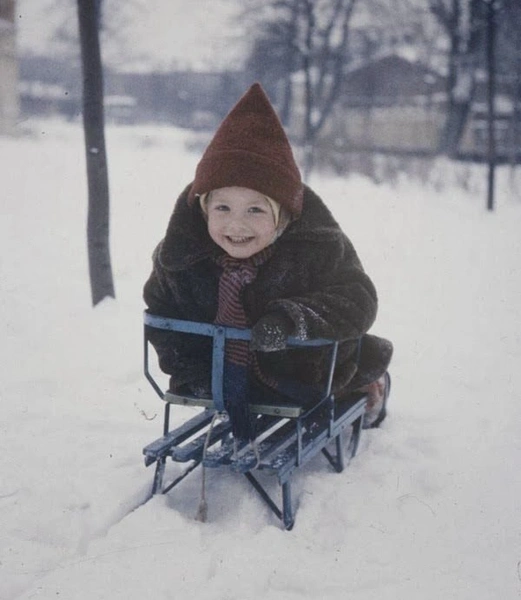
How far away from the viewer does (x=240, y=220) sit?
2.81 m

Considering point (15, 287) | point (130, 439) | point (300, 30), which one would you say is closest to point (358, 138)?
point (300, 30)

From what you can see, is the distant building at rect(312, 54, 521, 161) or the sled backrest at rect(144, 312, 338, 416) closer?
the sled backrest at rect(144, 312, 338, 416)

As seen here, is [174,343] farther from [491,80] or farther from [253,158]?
[491,80]

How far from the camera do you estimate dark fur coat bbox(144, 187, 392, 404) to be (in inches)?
114

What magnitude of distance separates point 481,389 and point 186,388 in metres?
2.58

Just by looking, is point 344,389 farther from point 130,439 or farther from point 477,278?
point 477,278

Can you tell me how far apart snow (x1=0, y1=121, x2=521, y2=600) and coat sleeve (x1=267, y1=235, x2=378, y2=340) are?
0.88 m

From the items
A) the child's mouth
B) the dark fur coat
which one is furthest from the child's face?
the dark fur coat

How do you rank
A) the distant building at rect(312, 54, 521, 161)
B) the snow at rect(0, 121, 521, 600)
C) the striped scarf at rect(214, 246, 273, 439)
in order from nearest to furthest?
the snow at rect(0, 121, 521, 600), the striped scarf at rect(214, 246, 273, 439), the distant building at rect(312, 54, 521, 161)

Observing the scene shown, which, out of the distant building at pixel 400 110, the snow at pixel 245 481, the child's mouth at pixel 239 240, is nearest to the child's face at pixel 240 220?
the child's mouth at pixel 239 240

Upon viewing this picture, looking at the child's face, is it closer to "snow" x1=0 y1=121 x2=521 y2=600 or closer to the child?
the child

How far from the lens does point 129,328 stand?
593cm

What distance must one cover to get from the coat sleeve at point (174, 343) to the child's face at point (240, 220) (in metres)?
0.36

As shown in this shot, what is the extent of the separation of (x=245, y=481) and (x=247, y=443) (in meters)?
0.28
